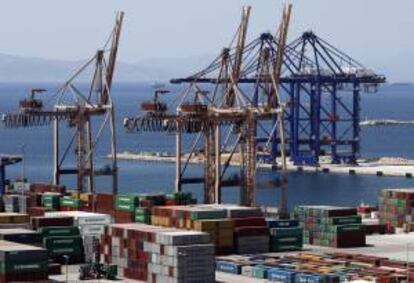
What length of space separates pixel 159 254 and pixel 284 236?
15117 mm

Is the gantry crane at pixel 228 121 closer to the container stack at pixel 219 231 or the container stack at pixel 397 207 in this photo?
the container stack at pixel 397 207

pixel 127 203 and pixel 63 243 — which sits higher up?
pixel 127 203

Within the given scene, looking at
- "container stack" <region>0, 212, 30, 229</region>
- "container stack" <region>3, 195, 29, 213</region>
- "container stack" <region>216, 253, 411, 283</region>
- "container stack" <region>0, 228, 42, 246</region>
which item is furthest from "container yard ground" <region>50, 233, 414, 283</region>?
"container stack" <region>3, 195, 29, 213</region>

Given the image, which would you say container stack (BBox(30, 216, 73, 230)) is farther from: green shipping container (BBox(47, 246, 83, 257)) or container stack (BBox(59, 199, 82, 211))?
container stack (BBox(59, 199, 82, 211))

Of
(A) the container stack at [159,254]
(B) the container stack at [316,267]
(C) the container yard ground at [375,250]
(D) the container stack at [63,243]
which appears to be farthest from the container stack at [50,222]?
(B) the container stack at [316,267]

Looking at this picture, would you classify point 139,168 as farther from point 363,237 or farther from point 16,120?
point 363,237

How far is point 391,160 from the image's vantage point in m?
182

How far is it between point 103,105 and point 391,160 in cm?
8033

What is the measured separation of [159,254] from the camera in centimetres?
7100

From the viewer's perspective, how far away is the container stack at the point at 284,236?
83.8 meters

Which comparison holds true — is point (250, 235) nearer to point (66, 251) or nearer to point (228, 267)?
point (228, 267)

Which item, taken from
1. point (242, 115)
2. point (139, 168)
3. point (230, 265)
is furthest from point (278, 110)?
point (139, 168)

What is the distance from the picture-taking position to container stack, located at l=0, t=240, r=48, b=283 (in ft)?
206

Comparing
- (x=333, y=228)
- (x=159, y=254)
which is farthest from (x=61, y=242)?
(x=333, y=228)
